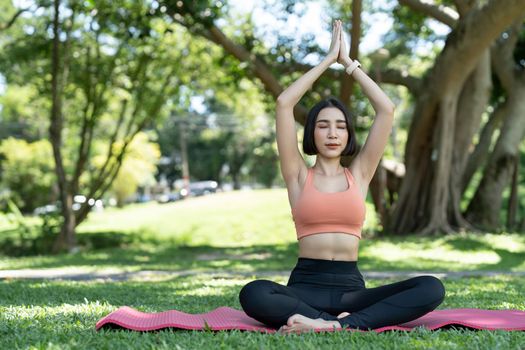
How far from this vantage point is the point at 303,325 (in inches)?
136

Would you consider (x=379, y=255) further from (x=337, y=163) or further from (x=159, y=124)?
(x=159, y=124)

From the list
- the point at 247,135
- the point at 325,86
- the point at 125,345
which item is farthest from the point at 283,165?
the point at 247,135

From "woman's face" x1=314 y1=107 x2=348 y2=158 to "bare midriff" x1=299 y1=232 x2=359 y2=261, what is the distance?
494 mm

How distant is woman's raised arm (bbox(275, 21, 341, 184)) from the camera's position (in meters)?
4.04

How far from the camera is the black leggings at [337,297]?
358cm

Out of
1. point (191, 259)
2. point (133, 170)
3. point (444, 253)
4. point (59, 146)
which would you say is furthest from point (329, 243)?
point (133, 170)

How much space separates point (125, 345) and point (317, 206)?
1301 mm

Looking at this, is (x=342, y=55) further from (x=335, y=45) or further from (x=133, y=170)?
(x=133, y=170)

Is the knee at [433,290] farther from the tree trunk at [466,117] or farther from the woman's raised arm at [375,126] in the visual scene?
the tree trunk at [466,117]

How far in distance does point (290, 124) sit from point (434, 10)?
9978 mm

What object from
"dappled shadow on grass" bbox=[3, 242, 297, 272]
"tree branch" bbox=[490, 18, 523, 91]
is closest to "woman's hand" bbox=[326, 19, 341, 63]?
"dappled shadow on grass" bbox=[3, 242, 297, 272]

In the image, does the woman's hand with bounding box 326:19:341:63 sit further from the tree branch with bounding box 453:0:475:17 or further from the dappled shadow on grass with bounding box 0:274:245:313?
the tree branch with bounding box 453:0:475:17

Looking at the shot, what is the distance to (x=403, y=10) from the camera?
52.0 ft

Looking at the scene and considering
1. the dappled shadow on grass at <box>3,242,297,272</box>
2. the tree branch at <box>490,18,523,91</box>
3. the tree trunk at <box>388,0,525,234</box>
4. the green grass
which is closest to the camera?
the green grass
